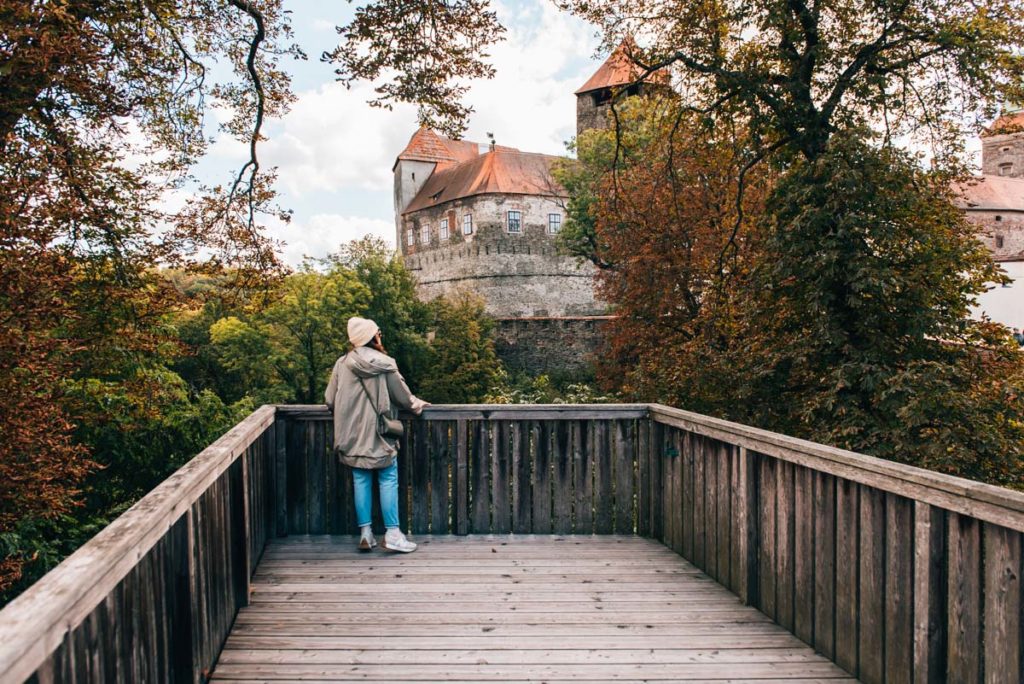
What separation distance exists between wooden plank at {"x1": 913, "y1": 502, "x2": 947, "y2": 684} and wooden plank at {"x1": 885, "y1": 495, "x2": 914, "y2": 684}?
0.18ft

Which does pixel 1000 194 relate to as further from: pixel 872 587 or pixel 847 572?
pixel 872 587

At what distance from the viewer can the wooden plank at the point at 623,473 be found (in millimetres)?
5316

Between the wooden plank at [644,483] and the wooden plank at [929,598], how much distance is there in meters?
2.65

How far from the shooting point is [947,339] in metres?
10.1

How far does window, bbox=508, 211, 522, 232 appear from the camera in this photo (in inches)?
1897

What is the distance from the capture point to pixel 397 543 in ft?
15.9

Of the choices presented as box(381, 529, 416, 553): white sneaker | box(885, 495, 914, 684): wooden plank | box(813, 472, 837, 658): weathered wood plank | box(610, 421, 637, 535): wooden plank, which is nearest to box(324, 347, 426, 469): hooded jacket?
box(381, 529, 416, 553): white sneaker

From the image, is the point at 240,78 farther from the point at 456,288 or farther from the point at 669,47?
the point at 456,288

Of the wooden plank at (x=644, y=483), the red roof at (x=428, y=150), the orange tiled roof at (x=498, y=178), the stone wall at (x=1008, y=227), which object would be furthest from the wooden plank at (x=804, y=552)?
the stone wall at (x=1008, y=227)

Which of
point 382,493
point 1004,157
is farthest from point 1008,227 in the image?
point 382,493

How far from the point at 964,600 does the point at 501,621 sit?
2082mm

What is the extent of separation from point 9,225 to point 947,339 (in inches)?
438

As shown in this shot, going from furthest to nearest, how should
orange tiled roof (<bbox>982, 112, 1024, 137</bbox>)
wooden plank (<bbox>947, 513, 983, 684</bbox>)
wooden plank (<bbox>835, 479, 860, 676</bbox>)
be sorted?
orange tiled roof (<bbox>982, 112, 1024, 137</bbox>) → wooden plank (<bbox>835, 479, 860, 676</bbox>) → wooden plank (<bbox>947, 513, 983, 684</bbox>)

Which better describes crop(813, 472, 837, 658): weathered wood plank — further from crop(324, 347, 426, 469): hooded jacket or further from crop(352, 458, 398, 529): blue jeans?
crop(352, 458, 398, 529): blue jeans
